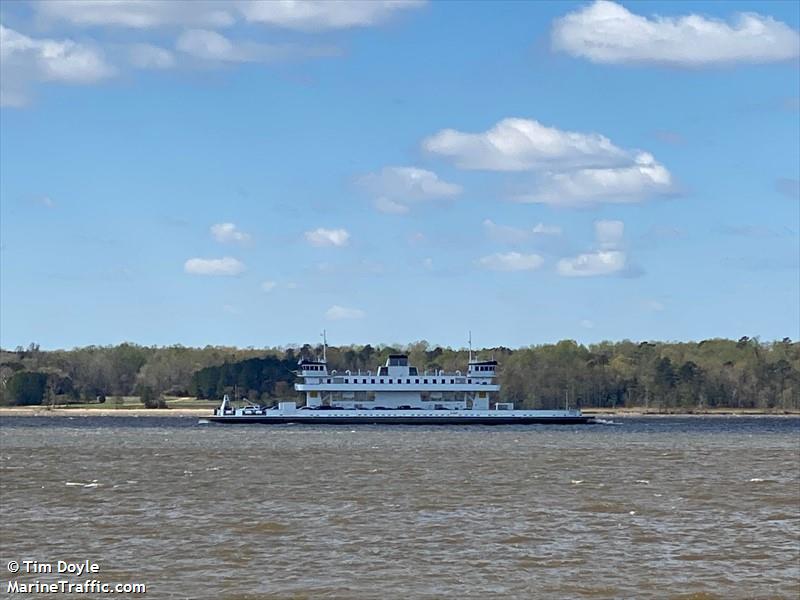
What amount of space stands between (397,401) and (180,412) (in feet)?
186

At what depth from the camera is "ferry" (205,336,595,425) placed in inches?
4500

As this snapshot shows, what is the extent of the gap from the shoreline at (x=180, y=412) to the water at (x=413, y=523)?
323 ft

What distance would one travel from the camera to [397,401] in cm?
11719

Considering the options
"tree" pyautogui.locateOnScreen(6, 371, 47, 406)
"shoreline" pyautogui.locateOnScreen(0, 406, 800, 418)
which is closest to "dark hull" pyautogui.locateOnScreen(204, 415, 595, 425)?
"shoreline" pyautogui.locateOnScreen(0, 406, 800, 418)

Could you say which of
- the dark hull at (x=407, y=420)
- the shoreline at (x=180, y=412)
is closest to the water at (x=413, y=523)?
the dark hull at (x=407, y=420)

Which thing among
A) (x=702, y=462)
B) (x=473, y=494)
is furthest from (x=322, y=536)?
(x=702, y=462)

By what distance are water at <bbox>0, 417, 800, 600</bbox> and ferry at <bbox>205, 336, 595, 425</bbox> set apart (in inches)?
1857

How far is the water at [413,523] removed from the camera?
2606cm

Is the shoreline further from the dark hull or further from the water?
the water

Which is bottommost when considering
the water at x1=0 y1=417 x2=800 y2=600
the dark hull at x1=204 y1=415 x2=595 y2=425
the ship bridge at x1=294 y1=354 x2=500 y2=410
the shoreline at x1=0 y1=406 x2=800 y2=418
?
the water at x1=0 y1=417 x2=800 y2=600

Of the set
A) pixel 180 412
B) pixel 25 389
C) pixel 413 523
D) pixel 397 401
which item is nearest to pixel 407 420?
pixel 397 401

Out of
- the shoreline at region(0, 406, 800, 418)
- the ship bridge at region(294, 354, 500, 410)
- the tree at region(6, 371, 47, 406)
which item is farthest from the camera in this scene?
the tree at region(6, 371, 47, 406)

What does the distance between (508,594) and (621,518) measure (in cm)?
1183

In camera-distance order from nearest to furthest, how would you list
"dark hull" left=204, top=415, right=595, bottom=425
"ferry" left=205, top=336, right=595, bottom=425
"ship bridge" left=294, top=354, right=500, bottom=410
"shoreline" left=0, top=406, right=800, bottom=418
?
"dark hull" left=204, top=415, right=595, bottom=425, "ferry" left=205, top=336, right=595, bottom=425, "ship bridge" left=294, top=354, right=500, bottom=410, "shoreline" left=0, top=406, right=800, bottom=418
